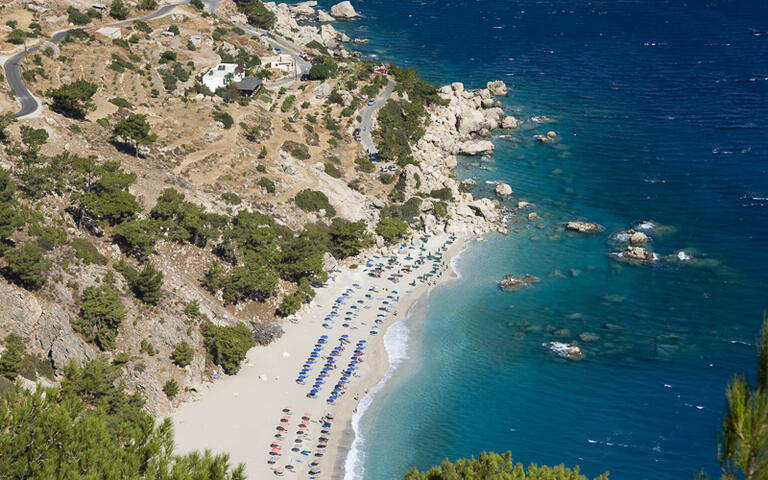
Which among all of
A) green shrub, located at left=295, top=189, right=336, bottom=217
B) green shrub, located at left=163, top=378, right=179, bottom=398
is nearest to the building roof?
green shrub, located at left=295, top=189, right=336, bottom=217

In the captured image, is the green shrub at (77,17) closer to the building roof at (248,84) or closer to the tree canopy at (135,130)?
the building roof at (248,84)

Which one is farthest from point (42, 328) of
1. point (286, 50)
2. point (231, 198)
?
point (286, 50)

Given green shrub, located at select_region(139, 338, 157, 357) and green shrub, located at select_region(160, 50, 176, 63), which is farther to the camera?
green shrub, located at select_region(160, 50, 176, 63)

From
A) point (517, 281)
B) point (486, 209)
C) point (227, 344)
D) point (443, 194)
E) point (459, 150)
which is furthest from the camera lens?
point (459, 150)

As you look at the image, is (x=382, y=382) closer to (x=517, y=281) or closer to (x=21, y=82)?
(x=517, y=281)

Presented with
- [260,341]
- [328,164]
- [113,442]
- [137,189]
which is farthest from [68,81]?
[113,442]

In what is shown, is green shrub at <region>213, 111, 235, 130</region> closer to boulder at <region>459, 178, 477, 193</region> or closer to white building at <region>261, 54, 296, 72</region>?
white building at <region>261, 54, 296, 72</region>

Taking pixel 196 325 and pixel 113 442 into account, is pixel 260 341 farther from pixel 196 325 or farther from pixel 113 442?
pixel 113 442
